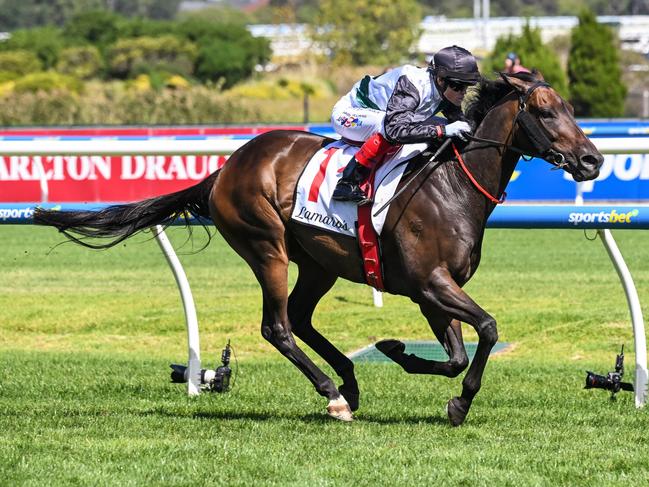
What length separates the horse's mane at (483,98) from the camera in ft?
18.8

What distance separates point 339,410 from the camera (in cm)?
580

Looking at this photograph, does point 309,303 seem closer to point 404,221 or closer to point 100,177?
point 404,221

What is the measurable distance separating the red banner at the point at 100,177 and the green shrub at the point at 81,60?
37.6 m

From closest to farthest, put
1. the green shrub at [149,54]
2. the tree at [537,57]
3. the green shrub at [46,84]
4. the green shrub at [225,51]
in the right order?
the tree at [537,57], the green shrub at [46,84], the green shrub at [225,51], the green shrub at [149,54]

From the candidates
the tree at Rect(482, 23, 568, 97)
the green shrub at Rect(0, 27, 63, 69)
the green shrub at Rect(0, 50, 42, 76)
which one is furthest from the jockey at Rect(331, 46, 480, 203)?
the green shrub at Rect(0, 27, 63, 69)

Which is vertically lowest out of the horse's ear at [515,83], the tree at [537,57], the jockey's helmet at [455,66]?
the tree at [537,57]

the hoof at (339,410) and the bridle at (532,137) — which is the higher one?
the bridle at (532,137)

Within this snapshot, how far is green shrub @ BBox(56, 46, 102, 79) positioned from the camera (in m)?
53.3

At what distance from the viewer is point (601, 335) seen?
841 centimetres

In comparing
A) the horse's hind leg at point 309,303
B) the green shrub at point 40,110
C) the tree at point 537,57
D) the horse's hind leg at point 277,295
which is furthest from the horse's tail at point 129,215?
the green shrub at point 40,110

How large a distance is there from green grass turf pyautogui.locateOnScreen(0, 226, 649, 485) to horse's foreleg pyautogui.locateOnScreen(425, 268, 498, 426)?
5.4 inches

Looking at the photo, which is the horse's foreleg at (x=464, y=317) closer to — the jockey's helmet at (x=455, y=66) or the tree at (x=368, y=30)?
the jockey's helmet at (x=455, y=66)

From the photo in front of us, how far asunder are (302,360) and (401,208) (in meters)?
0.92

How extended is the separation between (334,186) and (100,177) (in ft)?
36.7
